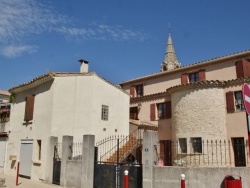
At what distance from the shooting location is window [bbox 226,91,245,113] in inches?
760

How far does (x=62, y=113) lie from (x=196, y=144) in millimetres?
9586

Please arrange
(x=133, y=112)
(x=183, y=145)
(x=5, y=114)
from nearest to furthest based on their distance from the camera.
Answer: (x=183, y=145)
(x=5, y=114)
(x=133, y=112)

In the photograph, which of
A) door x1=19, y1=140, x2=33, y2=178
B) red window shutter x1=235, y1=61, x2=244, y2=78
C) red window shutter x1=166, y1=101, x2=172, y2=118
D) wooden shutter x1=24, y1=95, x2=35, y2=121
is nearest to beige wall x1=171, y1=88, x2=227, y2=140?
red window shutter x1=166, y1=101, x2=172, y2=118

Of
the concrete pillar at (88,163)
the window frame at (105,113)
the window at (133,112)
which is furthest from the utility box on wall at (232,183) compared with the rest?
the window at (133,112)

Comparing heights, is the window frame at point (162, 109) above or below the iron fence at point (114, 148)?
above

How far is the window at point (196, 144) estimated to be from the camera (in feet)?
62.7

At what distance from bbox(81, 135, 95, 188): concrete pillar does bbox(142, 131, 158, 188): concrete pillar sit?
304 cm

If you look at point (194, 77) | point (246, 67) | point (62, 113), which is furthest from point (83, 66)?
point (246, 67)

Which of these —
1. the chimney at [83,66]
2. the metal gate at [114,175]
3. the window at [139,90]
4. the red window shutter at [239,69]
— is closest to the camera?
the metal gate at [114,175]

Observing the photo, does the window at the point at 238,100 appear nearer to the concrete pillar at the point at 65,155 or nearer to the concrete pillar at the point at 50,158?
the concrete pillar at the point at 65,155

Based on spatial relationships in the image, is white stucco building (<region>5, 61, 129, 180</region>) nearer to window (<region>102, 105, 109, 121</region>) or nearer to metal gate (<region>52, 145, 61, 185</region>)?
window (<region>102, 105, 109, 121</region>)

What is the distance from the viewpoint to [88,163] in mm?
12680

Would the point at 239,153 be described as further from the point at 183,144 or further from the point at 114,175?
the point at 114,175

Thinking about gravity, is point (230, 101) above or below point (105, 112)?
above
